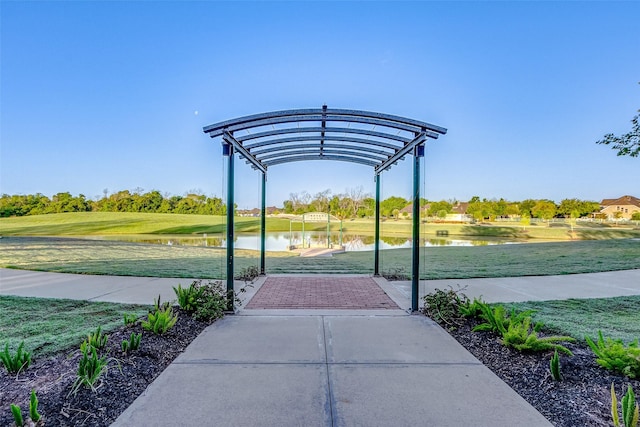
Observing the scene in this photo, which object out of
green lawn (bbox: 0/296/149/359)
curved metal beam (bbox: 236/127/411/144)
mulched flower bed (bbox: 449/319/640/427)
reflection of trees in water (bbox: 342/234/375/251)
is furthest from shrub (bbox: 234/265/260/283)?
reflection of trees in water (bbox: 342/234/375/251)

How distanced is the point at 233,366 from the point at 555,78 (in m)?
15.0

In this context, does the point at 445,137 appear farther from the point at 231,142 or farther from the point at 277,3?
the point at 277,3

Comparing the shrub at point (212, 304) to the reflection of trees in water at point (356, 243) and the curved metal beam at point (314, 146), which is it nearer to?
the curved metal beam at point (314, 146)

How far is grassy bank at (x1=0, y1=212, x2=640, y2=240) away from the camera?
1168 inches

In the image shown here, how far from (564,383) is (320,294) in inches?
145

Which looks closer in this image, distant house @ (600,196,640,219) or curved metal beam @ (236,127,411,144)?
curved metal beam @ (236,127,411,144)

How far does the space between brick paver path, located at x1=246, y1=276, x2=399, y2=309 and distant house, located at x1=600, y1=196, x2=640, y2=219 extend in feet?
293

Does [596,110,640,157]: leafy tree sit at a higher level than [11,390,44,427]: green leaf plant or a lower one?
higher

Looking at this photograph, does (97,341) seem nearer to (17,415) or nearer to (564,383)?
(17,415)

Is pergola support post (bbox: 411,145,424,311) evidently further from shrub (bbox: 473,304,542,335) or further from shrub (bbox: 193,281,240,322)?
shrub (bbox: 193,281,240,322)

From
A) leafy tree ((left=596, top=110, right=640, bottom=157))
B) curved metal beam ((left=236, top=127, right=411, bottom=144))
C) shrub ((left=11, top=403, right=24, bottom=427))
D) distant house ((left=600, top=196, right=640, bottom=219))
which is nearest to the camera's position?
shrub ((left=11, top=403, right=24, bottom=427))

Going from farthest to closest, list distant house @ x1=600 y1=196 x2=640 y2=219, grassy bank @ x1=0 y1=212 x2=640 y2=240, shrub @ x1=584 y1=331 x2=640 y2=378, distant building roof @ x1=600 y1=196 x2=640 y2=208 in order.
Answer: distant building roof @ x1=600 y1=196 x2=640 y2=208 < distant house @ x1=600 y1=196 x2=640 y2=219 < grassy bank @ x1=0 y1=212 x2=640 y2=240 < shrub @ x1=584 y1=331 x2=640 y2=378

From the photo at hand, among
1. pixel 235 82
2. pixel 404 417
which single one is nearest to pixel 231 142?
pixel 404 417

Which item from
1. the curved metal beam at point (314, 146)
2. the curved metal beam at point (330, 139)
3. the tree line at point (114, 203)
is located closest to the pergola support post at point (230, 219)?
the curved metal beam at point (330, 139)
